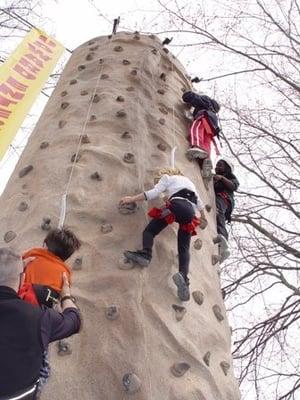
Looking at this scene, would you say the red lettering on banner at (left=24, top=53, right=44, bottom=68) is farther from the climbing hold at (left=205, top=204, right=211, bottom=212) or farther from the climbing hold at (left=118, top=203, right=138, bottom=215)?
the climbing hold at (left=205, top=204, right=211, bottom=212)

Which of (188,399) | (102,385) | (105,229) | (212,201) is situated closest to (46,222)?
(105,229)

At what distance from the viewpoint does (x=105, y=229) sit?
3771 millimetres

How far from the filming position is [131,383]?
113 inches

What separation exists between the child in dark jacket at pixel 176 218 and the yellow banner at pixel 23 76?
102cm

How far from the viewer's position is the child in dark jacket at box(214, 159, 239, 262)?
207 inches

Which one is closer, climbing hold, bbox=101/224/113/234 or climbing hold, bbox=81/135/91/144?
climbing hold, bbox=101/224/113/234

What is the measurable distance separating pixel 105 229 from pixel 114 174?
2.08ft

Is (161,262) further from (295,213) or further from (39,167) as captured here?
(295,213)

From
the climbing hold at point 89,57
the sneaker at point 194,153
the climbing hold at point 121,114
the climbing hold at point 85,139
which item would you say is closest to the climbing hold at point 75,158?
the climbing hold at point 85,139

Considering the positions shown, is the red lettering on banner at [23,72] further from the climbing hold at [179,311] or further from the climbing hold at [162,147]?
the climbing hold at [179,311]

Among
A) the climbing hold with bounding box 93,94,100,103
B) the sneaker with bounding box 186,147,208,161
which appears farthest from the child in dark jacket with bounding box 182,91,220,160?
the climbing hold with bounding box 93,94,100,103

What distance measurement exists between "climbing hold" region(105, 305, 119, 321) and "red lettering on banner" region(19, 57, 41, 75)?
263 cm

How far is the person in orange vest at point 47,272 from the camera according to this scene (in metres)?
2.49

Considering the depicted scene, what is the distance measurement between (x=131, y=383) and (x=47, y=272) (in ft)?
2.53
